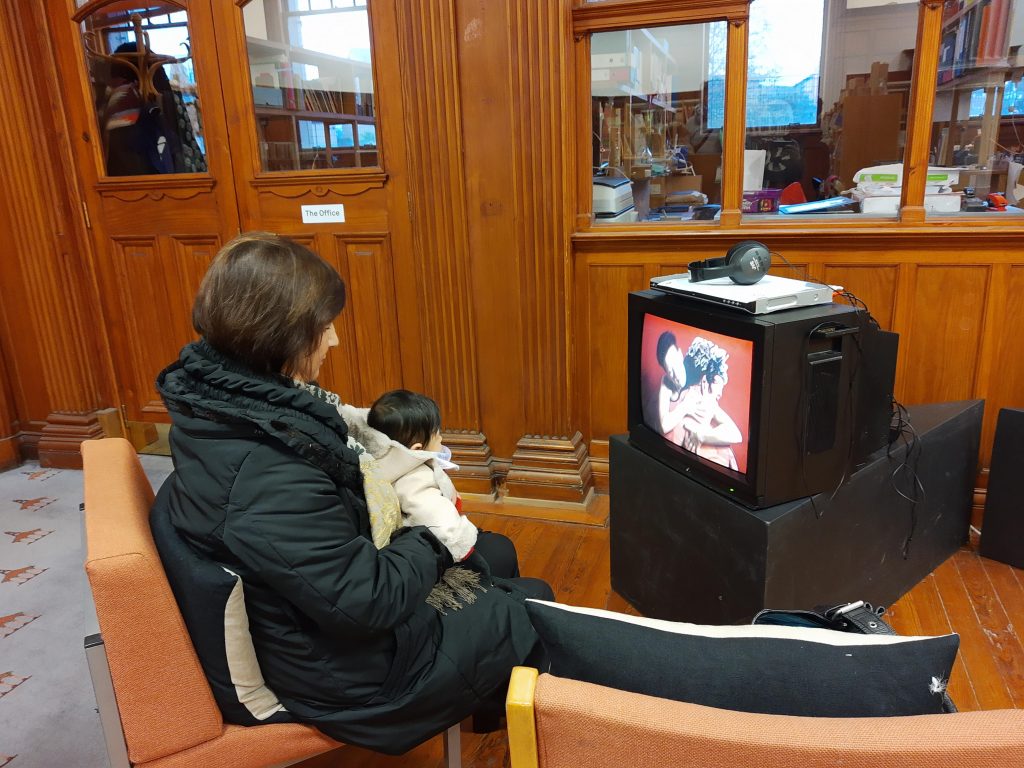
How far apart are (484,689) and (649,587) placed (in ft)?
2.89

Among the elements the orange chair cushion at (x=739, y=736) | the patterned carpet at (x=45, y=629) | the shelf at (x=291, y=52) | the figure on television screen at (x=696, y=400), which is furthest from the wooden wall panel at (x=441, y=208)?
the orange chair cushion at (x=739, y=736)

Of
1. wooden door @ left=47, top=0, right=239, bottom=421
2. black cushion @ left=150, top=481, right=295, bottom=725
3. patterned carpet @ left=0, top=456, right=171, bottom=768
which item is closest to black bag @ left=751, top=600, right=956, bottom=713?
black cushion @ left=150, top=481, right=295, bottom=725

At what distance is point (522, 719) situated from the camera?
70 centimetres

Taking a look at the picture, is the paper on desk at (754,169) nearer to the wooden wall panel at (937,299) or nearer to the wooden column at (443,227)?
the wooden wall panel at (937,299)

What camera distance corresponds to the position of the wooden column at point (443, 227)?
101 inches

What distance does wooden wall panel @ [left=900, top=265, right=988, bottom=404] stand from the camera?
230 centimetres

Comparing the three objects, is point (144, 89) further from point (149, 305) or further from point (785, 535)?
point (785, 535)

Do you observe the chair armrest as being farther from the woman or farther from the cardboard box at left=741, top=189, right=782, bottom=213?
the cardboard box at left=741, top=189, right=782, bottom=213

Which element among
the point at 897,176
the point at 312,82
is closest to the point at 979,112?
the point at 897,176

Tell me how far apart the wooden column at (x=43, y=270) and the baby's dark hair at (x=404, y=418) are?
7.98ft

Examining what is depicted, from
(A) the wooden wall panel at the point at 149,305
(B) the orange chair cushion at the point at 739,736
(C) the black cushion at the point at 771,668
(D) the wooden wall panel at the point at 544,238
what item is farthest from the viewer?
(A) the wooden wall panel at the point at 149,305

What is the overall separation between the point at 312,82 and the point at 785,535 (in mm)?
2413

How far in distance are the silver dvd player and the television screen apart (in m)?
0.08

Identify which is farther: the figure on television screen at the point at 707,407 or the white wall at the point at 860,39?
the white wall at the point at 860,39
